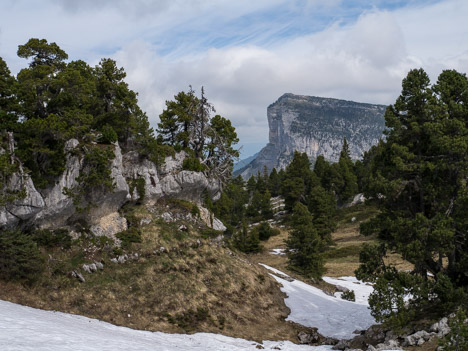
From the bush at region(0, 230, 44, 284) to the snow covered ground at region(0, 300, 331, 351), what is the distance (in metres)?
2.51

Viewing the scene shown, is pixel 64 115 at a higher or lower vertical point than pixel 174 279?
higher

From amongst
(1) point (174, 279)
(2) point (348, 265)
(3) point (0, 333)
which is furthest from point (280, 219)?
(3) point (0, 333)

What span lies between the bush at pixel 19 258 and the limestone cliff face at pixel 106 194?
1399 mm

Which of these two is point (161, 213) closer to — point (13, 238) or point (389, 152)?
point (13, 238)

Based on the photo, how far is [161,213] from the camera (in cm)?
3195

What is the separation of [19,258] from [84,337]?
779cm

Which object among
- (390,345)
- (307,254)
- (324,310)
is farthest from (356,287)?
→ (390,345)

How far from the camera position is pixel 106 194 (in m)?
26.8

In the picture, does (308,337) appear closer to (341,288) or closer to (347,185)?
(341,288)

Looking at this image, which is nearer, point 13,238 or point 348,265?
point 13,238

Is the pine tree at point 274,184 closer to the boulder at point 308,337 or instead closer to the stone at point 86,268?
the boulder at point 308,337

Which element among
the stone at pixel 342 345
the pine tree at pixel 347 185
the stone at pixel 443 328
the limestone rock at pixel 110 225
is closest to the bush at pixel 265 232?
the pine tree at pixel 347 185

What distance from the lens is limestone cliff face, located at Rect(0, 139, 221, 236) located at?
21.2 meters

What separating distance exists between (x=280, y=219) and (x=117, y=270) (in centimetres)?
6241
